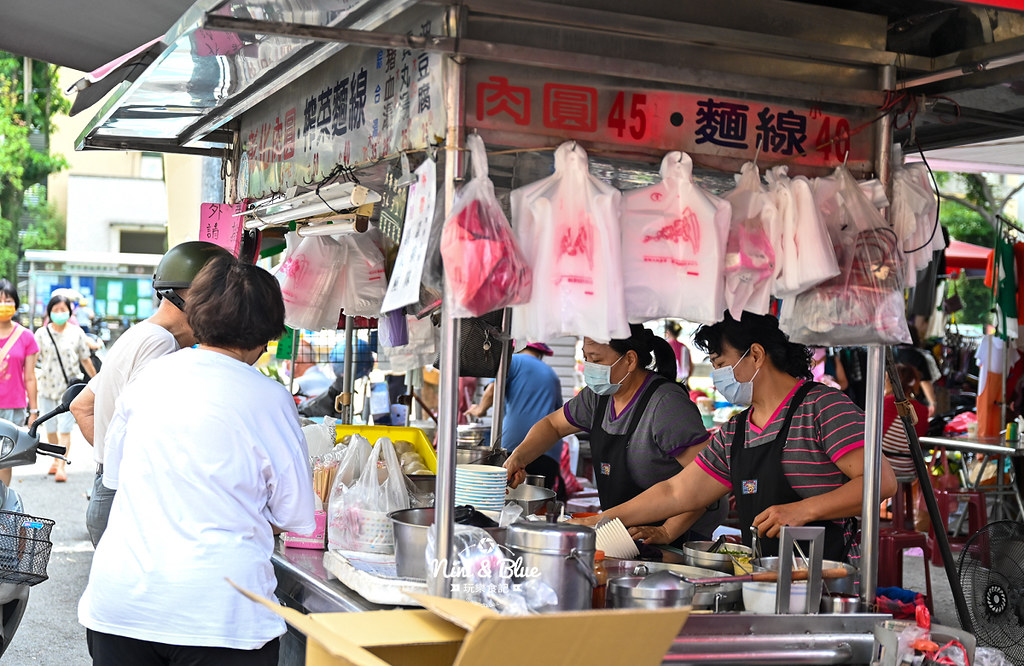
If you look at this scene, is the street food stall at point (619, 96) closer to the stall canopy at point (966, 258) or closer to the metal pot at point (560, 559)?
the metal pot at point (560, 559)

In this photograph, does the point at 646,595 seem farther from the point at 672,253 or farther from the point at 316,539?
the point at 316,539

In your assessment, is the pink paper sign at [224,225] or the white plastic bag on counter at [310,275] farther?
the pink paper sign at [224,225]

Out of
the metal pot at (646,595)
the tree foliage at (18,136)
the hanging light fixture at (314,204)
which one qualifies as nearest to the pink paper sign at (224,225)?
the hanging light fixture at (314,204)

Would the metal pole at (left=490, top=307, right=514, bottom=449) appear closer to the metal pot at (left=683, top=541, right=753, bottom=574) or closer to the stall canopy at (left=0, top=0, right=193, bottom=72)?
the metal pot at (left=683, top=541, right=753, bottom=574)

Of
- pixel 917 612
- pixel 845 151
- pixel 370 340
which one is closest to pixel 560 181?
pixel 845 151

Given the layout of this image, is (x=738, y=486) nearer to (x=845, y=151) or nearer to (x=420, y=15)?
(x=845, y=151)

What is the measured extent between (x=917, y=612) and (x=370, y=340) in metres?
5.54

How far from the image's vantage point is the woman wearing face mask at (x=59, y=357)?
36.2ft

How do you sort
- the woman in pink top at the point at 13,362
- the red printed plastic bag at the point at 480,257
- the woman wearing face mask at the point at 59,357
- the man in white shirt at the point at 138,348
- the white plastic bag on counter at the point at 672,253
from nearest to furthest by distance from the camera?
1. the red printed plastic bag at the point at 480,257
2. the white plastic bag on counter at the point at 672,253
3. the man in white shirt at the point at 138,348
4. the woman in pink top at the point at 13,362
5. the woman wearing face mask at the point at 59,357

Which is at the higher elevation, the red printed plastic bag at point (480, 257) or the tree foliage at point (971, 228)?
the tree foliage at point (971, 228)

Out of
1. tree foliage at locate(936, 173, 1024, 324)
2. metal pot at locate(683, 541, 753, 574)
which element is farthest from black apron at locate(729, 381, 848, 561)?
tree foliage at locate(936, 173, 1024, 324)

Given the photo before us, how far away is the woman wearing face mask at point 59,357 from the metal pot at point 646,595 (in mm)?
9647

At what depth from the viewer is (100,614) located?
2611mm

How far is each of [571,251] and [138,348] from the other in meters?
2.04
